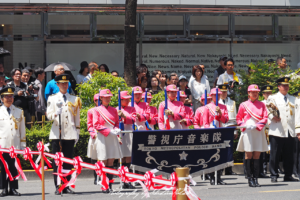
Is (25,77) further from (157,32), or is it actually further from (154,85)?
(157,32)

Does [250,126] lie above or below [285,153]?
above

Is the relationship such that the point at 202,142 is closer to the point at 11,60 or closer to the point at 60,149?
the point at 60,149

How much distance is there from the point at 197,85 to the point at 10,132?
6117mm

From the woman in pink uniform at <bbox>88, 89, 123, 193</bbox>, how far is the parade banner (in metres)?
0.93

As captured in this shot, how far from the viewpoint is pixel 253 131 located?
10867 mm

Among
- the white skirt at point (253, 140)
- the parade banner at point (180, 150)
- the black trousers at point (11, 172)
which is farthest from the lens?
the white skirt at point (253, 140)

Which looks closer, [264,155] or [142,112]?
[142,112]

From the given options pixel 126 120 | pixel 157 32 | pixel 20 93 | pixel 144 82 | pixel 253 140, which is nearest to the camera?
pixel 253 140

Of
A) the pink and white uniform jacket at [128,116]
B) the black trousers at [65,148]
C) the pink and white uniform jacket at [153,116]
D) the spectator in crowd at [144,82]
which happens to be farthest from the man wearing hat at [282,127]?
the black trousers at [65,148]

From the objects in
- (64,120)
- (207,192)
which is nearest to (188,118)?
(207,192)

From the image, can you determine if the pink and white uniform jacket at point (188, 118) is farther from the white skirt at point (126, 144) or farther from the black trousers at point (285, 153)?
the black trousers at point (285, 153)

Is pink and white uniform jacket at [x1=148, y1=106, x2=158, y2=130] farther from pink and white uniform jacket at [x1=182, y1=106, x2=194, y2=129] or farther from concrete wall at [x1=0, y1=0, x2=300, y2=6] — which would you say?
concrete wall at [x1=0, y1=0, x2=300, y2=6]

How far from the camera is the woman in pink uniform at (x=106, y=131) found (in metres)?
10.1

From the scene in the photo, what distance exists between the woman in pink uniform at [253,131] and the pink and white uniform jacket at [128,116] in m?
2.16
